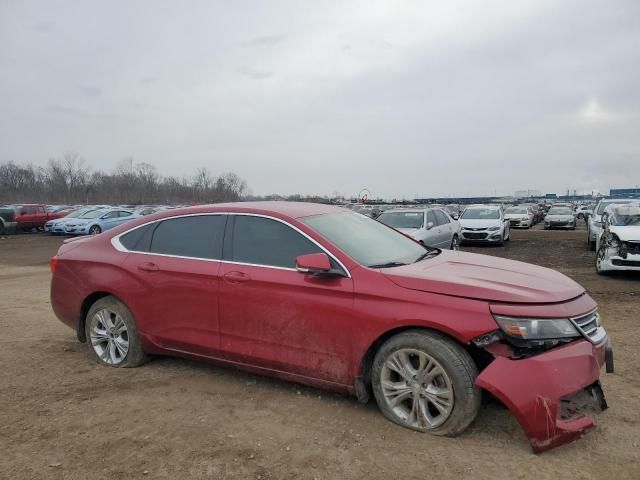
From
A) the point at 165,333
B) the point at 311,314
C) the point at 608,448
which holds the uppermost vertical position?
the point at 311,314

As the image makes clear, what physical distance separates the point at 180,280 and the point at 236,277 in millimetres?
617

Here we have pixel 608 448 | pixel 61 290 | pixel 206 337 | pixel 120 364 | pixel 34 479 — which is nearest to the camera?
pixel 34 479

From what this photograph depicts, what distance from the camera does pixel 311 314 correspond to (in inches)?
143

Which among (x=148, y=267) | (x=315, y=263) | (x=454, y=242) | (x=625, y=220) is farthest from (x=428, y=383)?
(x=454, y=242)

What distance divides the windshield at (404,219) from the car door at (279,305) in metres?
9.07

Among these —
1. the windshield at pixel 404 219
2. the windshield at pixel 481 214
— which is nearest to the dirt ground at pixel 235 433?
the windshield at pixel 404 219

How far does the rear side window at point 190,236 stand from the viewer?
4.29 m

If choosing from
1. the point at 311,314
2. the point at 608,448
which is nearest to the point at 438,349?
the point at 311,314

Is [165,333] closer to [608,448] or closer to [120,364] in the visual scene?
[120,364]

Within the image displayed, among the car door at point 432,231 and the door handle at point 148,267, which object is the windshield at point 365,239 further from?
the car door at point 432,231

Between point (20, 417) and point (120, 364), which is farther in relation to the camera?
point (120, 364)

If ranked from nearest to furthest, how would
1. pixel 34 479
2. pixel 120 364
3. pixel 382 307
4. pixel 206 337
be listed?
pixel 34 479
pixel 382 307
pixel 206 337
pixel 120 364

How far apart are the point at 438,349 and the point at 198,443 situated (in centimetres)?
172

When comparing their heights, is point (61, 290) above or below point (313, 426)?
above
